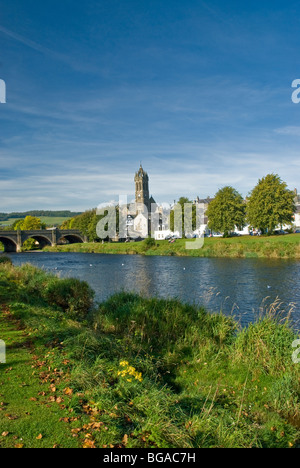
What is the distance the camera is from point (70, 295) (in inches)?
771

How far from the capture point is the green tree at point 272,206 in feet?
216

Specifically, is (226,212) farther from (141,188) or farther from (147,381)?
(141,188)

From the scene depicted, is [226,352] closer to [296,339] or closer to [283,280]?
[296,339]

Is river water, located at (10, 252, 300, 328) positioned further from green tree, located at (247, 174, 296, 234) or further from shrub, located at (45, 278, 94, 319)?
green tree, located at (247, 174, 296, 234)

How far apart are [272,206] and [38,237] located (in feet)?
240

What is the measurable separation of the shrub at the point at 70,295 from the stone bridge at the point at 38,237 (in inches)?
3179

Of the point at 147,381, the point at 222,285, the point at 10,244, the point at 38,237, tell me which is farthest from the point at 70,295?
the point at 38,237

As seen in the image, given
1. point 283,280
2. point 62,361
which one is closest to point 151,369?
point 62,361

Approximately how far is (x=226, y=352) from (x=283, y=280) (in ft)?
70.0

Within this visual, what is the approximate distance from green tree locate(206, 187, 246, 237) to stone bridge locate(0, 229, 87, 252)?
50055 mm

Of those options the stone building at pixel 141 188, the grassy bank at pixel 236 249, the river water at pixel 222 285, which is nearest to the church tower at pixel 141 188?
the stone building at pixel 141 188

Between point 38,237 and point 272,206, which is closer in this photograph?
point 272,206

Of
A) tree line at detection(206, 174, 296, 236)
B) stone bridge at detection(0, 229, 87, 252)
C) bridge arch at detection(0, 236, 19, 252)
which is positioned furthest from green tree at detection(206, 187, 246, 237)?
bridge arch at detection(0, 236, 19, 252)

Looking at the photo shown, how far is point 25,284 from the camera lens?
22016 mm
